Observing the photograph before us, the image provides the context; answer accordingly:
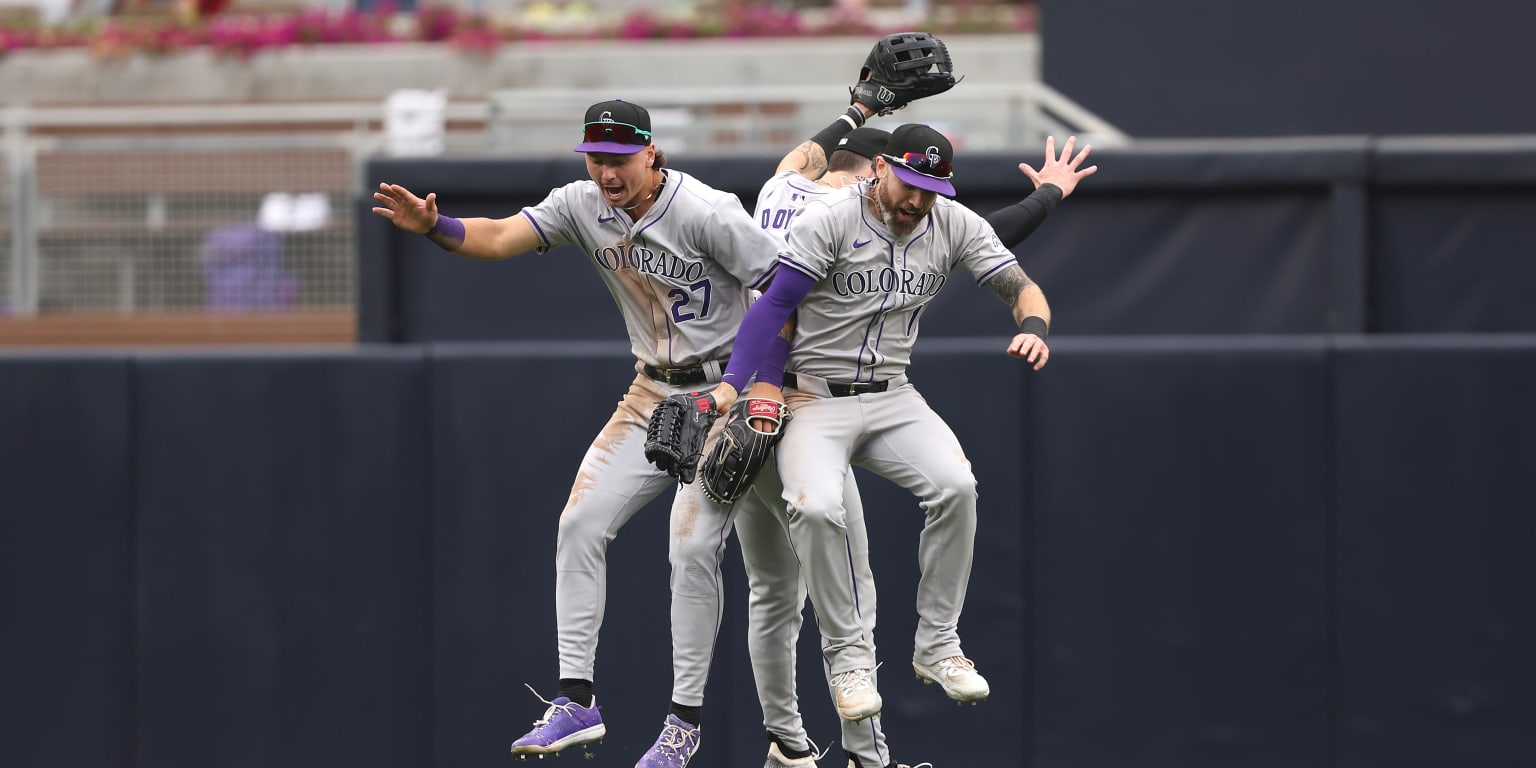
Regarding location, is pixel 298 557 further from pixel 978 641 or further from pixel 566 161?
pixel 978 641

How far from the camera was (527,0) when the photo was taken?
17.3 m

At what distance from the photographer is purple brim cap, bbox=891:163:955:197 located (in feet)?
18.0

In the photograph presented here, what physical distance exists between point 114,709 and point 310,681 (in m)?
1.00

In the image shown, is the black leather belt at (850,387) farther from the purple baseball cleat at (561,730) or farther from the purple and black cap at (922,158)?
the purple baseball cleat at (561,730)

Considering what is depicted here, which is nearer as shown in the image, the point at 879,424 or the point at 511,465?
the point at 879,424

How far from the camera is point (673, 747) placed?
5953 millimetres

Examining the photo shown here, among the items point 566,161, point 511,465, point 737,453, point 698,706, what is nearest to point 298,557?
point 511,465

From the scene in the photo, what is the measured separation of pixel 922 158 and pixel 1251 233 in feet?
13.4

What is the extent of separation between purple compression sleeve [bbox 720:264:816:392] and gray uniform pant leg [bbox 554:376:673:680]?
1.70 feet

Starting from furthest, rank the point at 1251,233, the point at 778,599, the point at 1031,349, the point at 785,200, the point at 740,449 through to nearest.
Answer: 1. the point at 1251,233
2. the point at 778,599
3. the point at 785,200
4. the point at 740,449
5. the point at 1031,349

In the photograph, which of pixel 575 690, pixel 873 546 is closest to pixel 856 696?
pixel 575 690

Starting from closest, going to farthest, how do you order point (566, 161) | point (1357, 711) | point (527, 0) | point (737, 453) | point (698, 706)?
point (737, 453), point (698, 706), point (1357, 711), point (566, 161), point (527, 0)

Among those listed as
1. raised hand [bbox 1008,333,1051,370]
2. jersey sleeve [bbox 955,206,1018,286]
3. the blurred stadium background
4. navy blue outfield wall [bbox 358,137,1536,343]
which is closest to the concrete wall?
the blurred stadium background

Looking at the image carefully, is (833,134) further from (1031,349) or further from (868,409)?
(1031,349)
